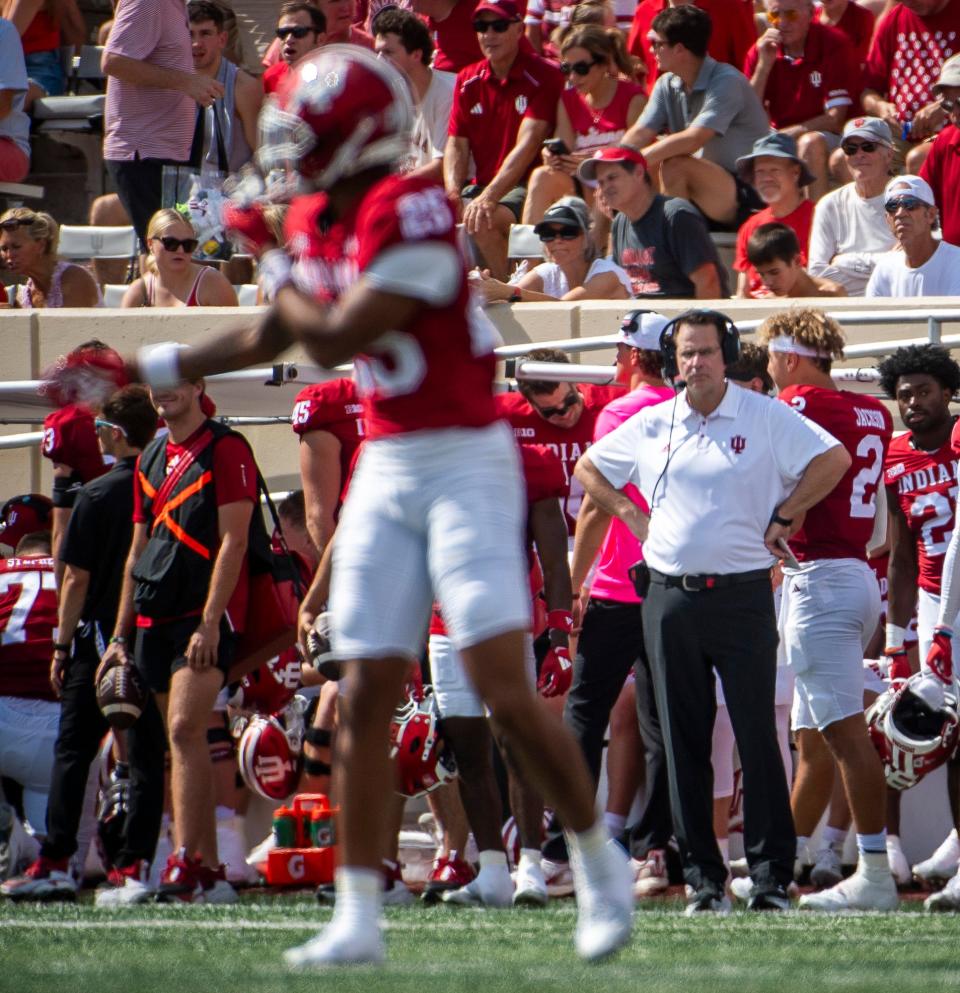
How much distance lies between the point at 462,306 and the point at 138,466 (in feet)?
10.9

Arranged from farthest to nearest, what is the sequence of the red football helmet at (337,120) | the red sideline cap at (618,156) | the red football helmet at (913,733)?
the red sideline cap at (618,156) < the red football helmet at (913,733) < the red football helmet at (337,120)

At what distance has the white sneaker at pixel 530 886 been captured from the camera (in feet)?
21.1

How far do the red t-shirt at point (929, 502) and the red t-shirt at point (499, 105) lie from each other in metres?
4.46

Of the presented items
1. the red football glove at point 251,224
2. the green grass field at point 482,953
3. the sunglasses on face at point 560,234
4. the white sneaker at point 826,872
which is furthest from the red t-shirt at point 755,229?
the red football glove at point 251,224

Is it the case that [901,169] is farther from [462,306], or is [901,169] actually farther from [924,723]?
[462,306]

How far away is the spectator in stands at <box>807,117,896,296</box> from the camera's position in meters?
9.58

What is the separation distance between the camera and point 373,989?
388 cm

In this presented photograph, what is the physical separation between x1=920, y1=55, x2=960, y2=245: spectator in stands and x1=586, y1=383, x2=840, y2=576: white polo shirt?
12.1 feet

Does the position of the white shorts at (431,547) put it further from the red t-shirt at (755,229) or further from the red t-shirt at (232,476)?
the red t-shirt at (755,229)

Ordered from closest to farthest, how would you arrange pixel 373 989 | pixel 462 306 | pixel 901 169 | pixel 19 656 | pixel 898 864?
1. pixel 373 989
2. pixel 462 306
3. pixel 898 864
4. pixel 19 656
5. pixel 901 169

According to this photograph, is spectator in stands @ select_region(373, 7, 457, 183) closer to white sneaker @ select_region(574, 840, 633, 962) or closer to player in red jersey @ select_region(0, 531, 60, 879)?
player in red jersey @ select_region(0, 531, 60, 879)

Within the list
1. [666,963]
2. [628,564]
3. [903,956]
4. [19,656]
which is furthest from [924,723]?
[19,656]

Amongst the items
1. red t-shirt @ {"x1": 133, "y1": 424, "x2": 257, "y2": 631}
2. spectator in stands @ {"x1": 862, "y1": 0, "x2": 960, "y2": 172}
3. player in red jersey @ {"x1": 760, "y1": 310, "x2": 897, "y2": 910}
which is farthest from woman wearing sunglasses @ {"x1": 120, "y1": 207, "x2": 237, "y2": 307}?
spectator in stands @ {"x1": 862, "y1": 0, "x2": 960, "y2": 172}

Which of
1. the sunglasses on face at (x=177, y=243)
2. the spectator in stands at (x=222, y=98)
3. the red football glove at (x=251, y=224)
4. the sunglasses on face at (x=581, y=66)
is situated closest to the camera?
the red football glove at (x=251, y=224)
